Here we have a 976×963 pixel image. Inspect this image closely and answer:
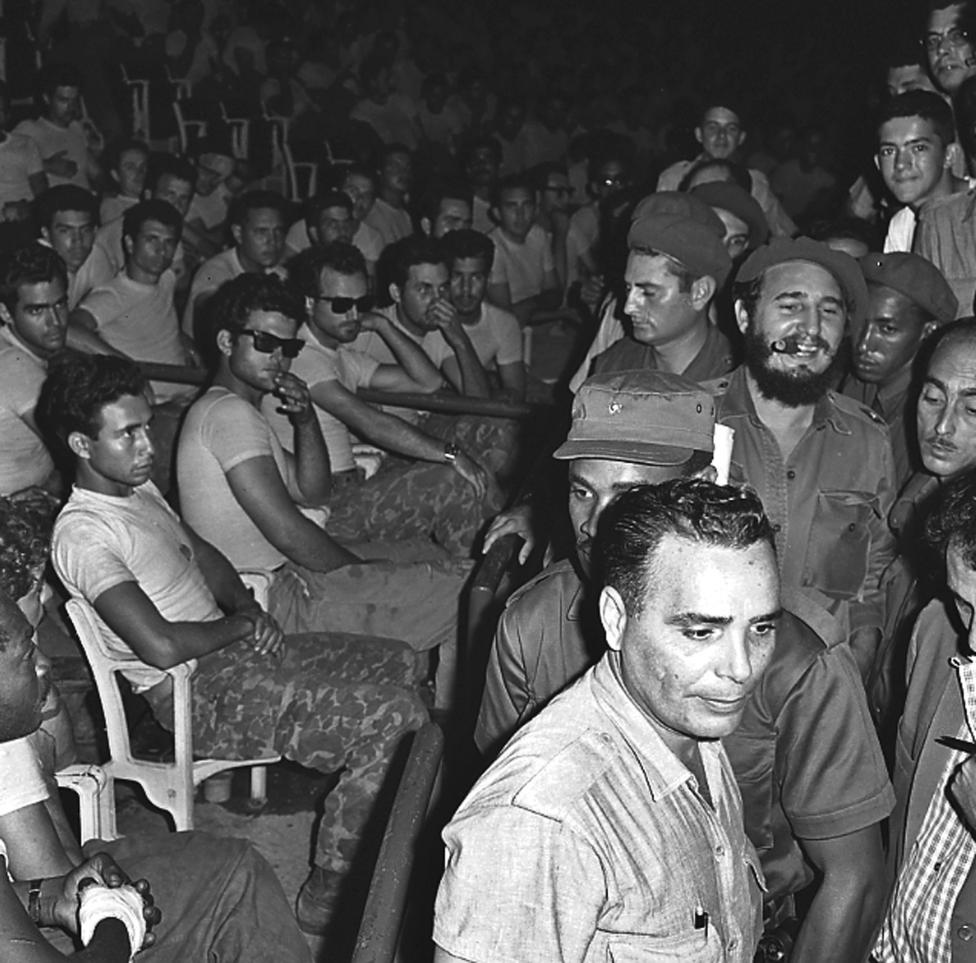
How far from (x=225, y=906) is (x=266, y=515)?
A: 165cm

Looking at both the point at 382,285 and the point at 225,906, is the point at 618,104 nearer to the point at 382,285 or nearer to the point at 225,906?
the point at 382,285

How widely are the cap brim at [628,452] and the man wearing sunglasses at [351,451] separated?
277 centimetres

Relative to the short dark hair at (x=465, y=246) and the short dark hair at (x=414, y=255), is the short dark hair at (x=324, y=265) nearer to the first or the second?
the short dark hair at (x=414, y=255)

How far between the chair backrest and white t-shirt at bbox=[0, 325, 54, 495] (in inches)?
124

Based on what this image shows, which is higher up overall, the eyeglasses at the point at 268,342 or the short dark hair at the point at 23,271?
the short dark hair at the point at 23,271

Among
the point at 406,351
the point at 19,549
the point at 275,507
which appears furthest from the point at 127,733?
the point at 406,351

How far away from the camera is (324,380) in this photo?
544 cm

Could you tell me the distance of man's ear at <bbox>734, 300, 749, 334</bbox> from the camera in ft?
12.0

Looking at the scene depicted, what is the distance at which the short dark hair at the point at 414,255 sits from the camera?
6312 mm

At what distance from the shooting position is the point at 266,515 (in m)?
4.43

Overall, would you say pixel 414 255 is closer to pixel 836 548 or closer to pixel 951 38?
pixel 951 38

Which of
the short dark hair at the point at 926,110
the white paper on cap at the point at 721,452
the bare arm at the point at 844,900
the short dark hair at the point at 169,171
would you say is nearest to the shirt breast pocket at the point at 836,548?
the white paper on cap at the point at 721,452

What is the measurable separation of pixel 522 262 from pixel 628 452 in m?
6.98

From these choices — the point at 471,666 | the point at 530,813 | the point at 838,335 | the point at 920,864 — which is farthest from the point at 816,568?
the point at 530,813
